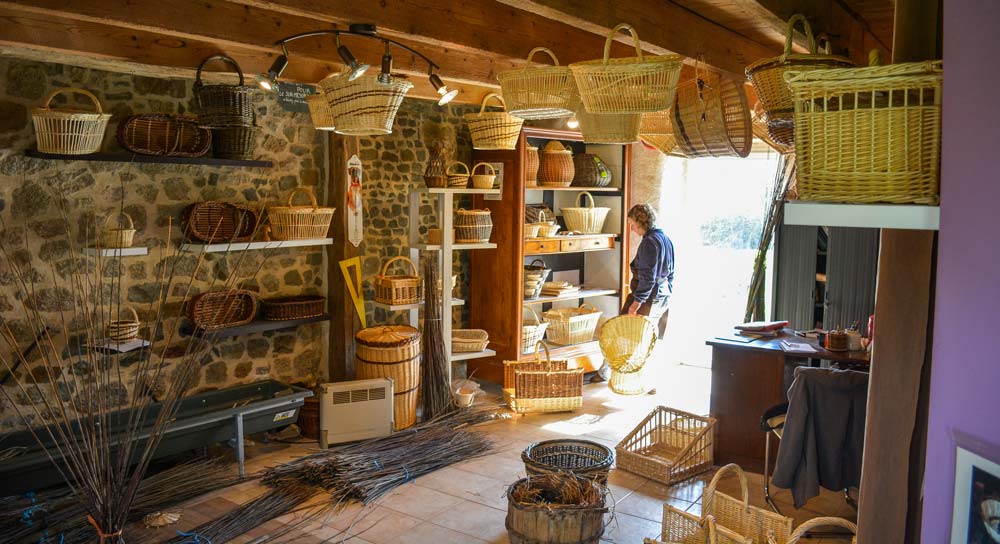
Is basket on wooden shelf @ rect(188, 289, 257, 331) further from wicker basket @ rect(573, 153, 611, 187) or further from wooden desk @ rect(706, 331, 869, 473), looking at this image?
wicker basket @ rect(573, 153, 611, 187)

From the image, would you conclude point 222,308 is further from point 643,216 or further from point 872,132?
point 872,132

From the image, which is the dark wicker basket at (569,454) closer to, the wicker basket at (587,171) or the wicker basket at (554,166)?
the wicker basket at (554,166)

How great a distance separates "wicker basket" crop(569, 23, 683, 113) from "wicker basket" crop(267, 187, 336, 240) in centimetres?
302

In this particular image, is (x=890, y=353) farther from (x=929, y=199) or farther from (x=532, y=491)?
(x=532, y=491)

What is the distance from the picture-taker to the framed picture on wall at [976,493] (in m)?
1.57

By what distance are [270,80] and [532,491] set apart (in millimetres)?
2400

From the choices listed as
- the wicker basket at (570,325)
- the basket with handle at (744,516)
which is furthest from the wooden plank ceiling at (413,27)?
the wicker basket at (570,325)

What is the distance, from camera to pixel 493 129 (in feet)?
19.7

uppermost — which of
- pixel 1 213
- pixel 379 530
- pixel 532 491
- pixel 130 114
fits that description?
pixel 130 114

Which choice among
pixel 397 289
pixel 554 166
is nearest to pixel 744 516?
pixel 397 289

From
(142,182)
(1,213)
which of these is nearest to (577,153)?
(142,182)

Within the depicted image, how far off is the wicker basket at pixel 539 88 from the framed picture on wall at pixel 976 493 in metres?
2.30

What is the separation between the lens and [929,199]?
5.54ft

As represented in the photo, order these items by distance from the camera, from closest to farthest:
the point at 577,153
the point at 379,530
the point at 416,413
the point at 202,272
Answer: the point at 379,530 → the point at 202,272 → the point at 416,413 → the point at 577,153
